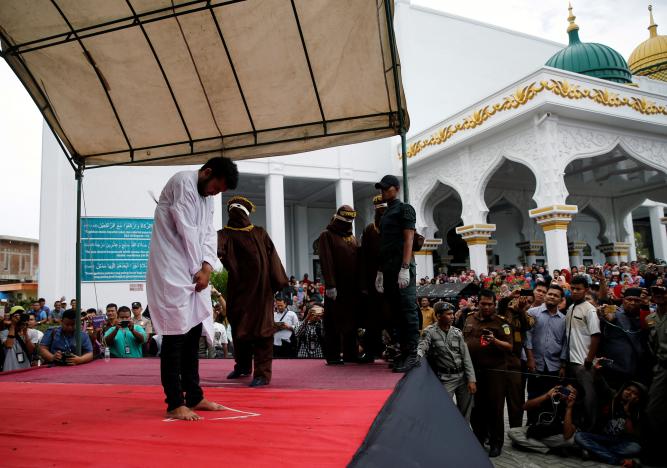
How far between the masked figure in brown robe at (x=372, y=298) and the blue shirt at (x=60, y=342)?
119 inches

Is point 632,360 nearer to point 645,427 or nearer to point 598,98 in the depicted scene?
point 645,427

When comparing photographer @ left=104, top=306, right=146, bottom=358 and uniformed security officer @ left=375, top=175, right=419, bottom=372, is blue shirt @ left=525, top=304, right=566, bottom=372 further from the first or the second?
photographer @ left=104, top=306, right=146, bottom=358

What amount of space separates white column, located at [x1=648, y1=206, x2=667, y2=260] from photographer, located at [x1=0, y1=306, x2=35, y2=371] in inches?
960

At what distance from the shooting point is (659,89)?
19906mm

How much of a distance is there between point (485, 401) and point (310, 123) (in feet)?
11.5

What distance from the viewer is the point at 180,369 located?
102 inches

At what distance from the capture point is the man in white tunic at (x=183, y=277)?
2.46 m

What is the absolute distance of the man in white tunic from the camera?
2459mm

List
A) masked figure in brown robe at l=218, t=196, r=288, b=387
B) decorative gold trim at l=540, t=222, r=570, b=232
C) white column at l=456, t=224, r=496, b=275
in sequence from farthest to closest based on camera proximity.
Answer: white column at l=456, t=224, r=496, b=275 < decorative gold trim at l=540, t=222, r=570, b=232 < masked figure in brown robe at l=218, t=196, r=288, b=387

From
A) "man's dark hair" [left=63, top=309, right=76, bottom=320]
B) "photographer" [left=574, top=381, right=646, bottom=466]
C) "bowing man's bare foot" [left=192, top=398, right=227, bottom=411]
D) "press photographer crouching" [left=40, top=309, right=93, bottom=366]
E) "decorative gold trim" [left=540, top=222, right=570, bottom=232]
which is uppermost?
"decorative gold trim" [left=540, top=222, right=570, bottom=232]

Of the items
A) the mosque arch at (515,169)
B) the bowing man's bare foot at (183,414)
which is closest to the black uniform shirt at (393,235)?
the bowing man's bare foot at (183,414)

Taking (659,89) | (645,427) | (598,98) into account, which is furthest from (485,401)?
(659,89)

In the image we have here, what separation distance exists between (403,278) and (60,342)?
148 inches

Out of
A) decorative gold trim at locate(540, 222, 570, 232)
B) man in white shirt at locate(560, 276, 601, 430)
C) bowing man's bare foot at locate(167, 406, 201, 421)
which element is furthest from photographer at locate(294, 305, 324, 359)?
decorative gold trim at locate(540, 222, 570, 232)
